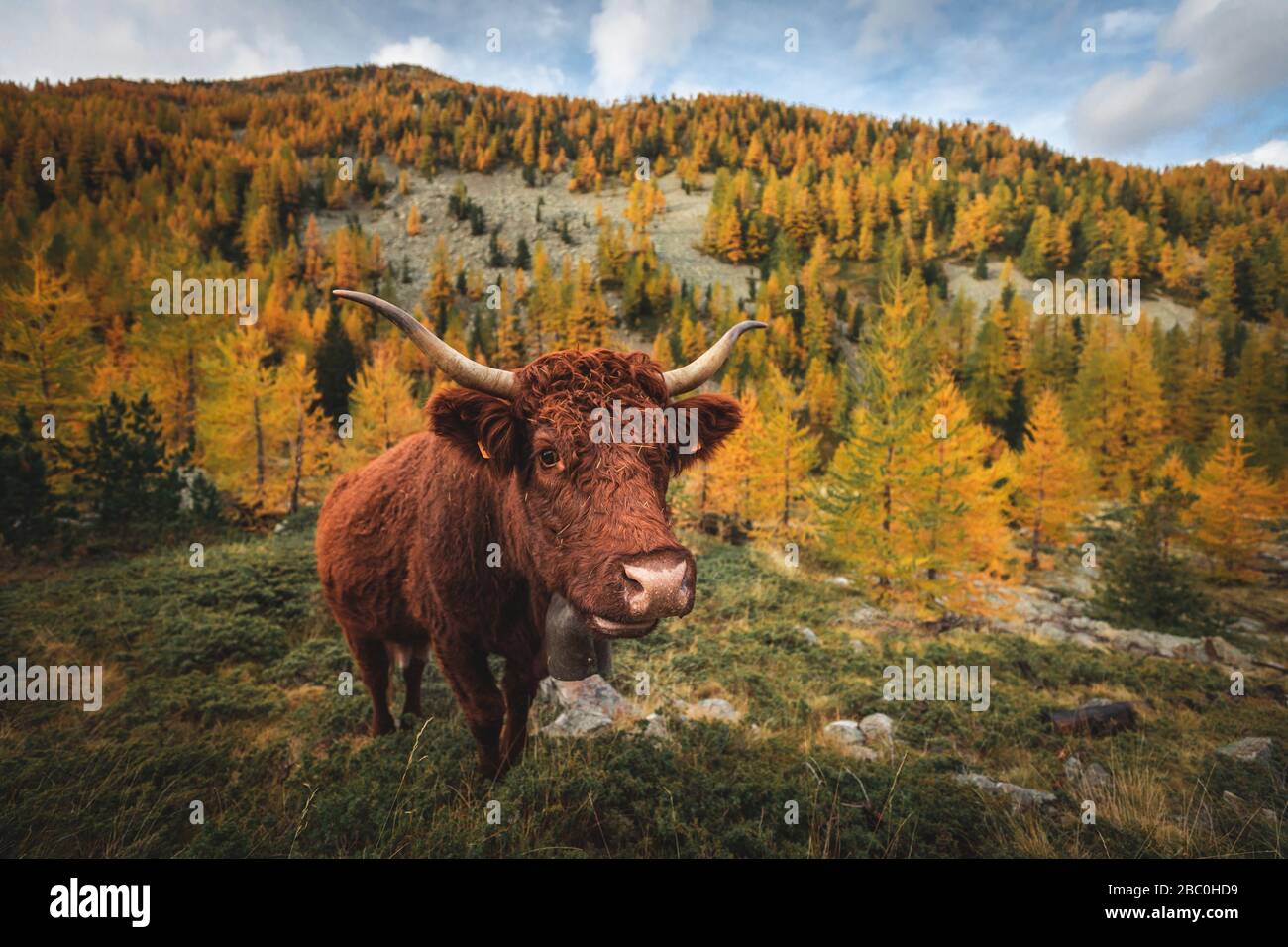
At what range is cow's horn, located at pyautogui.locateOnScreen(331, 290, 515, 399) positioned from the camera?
2545 mm

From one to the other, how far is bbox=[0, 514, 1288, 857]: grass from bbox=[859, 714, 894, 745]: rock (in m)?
0.17

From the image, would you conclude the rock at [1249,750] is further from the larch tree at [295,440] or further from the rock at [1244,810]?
the larch tree at [295,440]

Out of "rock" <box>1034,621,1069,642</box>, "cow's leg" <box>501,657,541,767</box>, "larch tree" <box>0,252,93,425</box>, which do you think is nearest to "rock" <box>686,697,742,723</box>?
"cow's leg" <box>501,657,541,767</box>

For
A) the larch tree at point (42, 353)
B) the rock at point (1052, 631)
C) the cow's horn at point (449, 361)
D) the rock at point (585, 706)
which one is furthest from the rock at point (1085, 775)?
the larch tree at point (42, 353)

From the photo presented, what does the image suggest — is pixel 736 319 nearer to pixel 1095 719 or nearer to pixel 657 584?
pixel 1095 719

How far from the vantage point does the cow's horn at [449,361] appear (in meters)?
2.54

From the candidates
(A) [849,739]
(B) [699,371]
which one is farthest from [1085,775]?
(B) [699,371]

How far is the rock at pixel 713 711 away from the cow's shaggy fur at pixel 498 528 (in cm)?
289

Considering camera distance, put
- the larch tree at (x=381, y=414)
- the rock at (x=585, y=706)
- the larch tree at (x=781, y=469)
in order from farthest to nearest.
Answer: the larch tree at (x=381, y=414)
the larch tree at (x=781, y=469)
the rock at (x=585, y=706)

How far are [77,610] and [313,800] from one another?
9.07 meters

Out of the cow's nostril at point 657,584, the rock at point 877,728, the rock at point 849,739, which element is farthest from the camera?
the rock at point 877,728

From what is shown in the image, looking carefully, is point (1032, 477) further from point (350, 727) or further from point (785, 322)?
point (785, 322)

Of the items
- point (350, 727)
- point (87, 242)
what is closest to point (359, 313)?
point (87, 242)

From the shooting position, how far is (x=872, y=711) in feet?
22.8
